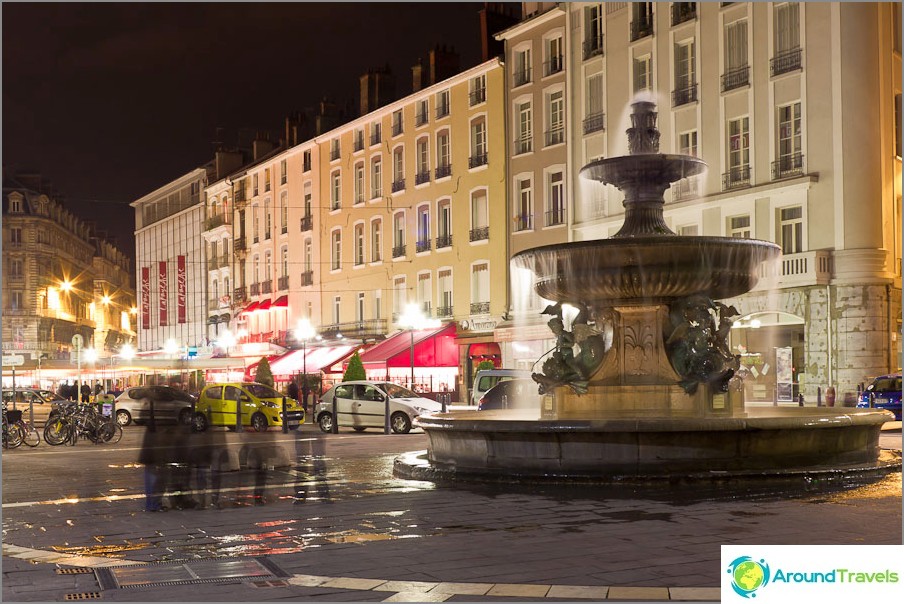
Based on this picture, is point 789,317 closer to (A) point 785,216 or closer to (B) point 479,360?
(A) point 785,216

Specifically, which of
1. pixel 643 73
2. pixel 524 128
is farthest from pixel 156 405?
pixel 643 73

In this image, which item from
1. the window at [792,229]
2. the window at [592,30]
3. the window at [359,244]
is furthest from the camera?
the window at [359,244]

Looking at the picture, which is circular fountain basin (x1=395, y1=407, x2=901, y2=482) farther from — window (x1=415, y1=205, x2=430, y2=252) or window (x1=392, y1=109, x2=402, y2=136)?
window (x1=392, y1=109, x2=402, y2=136)

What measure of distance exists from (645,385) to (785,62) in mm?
21542

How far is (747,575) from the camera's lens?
5.95 metres

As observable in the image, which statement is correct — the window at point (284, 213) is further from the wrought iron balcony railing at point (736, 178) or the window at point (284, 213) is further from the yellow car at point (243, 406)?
the wrought iron balcony railing at point (736, 178)

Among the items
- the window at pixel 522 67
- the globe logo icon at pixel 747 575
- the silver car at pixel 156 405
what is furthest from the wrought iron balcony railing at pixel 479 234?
the globe logo icon at pixel 747 575

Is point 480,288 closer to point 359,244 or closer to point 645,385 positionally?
point 359,244

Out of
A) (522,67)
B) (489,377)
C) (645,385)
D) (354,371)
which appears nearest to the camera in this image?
(645,385)

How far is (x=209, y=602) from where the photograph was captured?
688 centimetres

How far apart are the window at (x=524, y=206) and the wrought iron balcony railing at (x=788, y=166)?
1236 centimetres

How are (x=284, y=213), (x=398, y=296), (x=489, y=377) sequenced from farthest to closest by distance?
(x=284, y=213), (x=398, y=296), (x=489, y=377)

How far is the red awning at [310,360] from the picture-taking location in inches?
2051

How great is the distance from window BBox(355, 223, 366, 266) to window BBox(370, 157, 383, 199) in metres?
1.82
